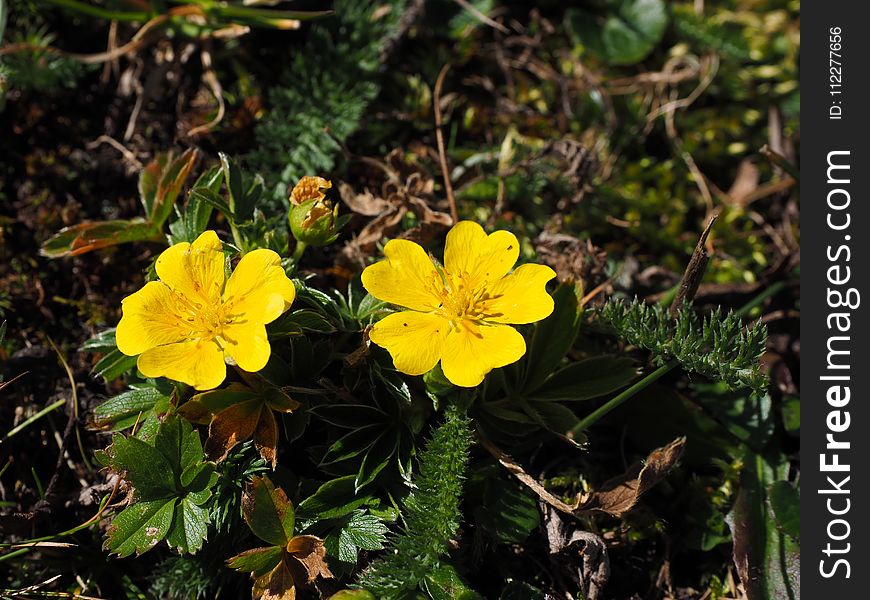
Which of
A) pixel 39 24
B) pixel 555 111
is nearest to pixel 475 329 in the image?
pixel 555 111

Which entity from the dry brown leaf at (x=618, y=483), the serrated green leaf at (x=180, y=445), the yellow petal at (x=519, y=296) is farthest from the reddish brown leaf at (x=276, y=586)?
the yellow petal at (x=519, y=296)

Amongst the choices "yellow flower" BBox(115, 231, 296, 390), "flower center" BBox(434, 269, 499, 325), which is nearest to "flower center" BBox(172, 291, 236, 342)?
"yellow flower" BBox(115, 231, 296, 390)

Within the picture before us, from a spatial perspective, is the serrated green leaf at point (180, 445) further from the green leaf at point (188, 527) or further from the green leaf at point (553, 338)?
the green leaf at point (553, 338)

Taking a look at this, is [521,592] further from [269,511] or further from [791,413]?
[791,413]

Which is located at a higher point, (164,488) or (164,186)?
(164,186)

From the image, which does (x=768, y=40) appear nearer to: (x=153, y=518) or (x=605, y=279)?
(x=605, y=279)

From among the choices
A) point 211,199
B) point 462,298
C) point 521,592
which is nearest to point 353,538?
point 521,592

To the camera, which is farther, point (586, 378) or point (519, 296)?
point (586, 378)

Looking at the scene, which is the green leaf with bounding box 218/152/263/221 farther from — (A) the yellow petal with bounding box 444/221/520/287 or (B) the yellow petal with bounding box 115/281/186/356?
(A) the yellow petal with bounding box 444/221/520/287
